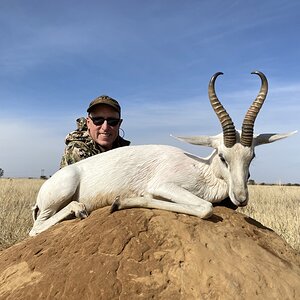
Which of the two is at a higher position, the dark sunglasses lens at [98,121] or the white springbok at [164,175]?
the dark sunglasses lens at [98,121]

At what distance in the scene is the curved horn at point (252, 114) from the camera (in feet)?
15.5

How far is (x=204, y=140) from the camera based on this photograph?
5.17 metres

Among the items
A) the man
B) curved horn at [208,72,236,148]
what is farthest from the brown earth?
the man

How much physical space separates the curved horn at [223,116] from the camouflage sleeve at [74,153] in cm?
359

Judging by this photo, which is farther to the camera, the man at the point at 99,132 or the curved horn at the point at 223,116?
the man at the point at 99,132

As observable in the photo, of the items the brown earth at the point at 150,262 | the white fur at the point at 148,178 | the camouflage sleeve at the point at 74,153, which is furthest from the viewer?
the camouflage sleeve at the point at 74,153

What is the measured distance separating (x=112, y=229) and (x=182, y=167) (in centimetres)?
153

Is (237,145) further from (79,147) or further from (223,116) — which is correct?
(79,147)

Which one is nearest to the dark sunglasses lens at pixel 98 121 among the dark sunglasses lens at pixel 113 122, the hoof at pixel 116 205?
the dark sunglasses lens at pixel 113 122

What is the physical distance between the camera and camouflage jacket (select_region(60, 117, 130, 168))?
25.9ft

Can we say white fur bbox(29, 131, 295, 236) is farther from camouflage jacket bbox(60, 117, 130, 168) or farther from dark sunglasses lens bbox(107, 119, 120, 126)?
camouflage jacket bbox(60, 117, 130, 168)

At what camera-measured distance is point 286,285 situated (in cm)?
368

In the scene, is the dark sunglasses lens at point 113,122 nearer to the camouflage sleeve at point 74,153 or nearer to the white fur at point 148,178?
the camouflage sleeve at point 74,153

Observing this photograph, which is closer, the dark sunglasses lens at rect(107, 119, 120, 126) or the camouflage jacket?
the dark sunglasses lens at rect(107, 119, 120, 126)
